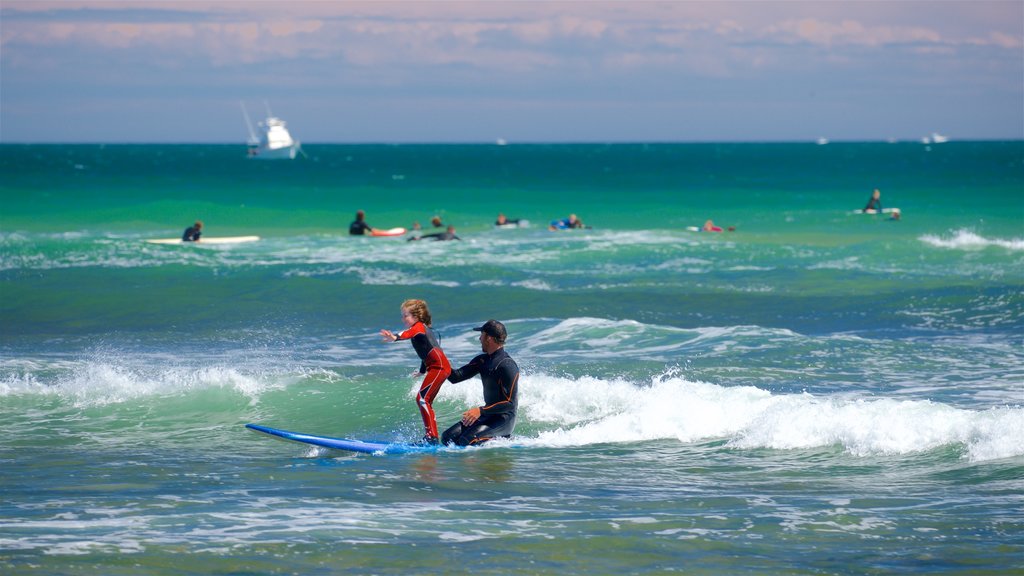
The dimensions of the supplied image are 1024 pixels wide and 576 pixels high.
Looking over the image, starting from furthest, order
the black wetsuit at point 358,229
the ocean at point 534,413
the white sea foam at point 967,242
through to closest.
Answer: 1. the black wetsuit at point 358,229
2. the white sea foam at point 967,242
3. the ocean at point 534,413

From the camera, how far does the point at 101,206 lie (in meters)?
62.5

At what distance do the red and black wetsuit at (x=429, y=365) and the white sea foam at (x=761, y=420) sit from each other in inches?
48.9

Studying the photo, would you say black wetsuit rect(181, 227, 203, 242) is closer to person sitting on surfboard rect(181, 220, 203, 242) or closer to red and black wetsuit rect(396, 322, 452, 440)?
person sitting on surfboard rect(181, 220, 203, 242)

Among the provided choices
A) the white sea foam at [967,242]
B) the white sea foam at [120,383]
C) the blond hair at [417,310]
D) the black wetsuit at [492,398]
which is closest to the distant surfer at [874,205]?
the white sea foam at [967,242]

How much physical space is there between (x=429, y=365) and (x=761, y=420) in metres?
3.63

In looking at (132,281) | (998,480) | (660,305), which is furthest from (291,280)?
(998,480)

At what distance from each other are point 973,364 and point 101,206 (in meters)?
54.0

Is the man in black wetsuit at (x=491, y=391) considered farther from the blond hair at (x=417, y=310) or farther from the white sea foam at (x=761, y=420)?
the white sea foam at (x=761, y=420)

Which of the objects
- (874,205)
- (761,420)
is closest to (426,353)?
(761,420)

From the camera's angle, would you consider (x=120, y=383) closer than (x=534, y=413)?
No

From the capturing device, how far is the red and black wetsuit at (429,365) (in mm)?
10951

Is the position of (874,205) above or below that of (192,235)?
above

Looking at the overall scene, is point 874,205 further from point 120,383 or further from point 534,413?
point 120,383

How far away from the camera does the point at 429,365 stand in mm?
11117
